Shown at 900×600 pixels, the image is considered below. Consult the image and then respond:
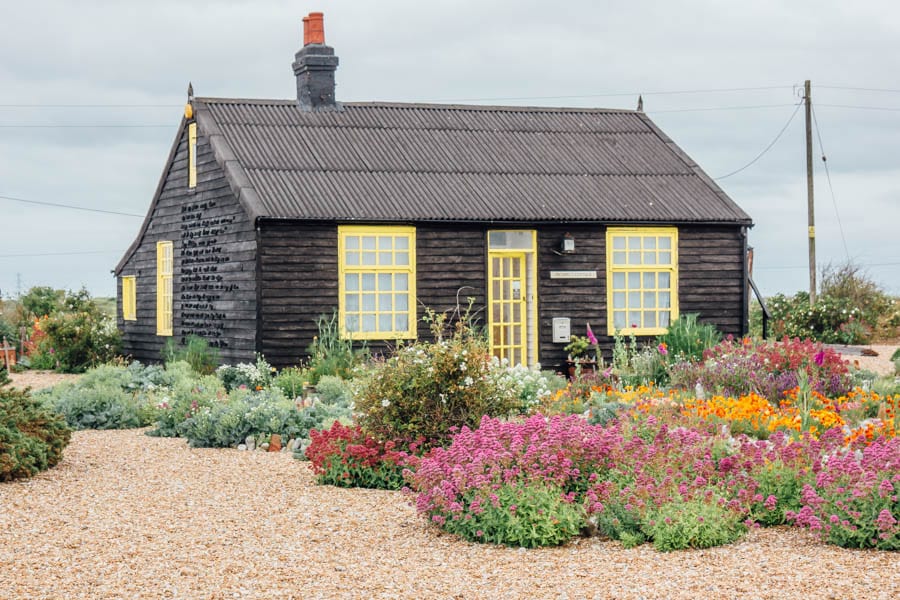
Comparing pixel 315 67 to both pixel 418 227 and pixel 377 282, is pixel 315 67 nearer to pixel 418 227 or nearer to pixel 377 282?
pixel 418 227

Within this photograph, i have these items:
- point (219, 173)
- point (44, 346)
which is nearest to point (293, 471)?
point (219, 173)

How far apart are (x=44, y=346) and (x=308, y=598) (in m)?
18.3

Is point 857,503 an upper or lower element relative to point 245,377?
lower

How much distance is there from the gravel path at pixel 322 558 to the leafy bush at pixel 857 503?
0.33 feet

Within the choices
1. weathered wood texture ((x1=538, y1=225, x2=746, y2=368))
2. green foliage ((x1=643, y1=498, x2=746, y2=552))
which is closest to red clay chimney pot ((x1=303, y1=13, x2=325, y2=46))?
weathered wood texture ((x1=538, y1=225, x2=746, y2=368))

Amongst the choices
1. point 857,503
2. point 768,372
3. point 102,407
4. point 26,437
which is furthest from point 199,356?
point 857,503

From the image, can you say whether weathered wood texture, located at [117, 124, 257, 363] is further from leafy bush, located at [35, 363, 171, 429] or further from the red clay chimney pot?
leafy bush, located at [35, 363, 171, 429]

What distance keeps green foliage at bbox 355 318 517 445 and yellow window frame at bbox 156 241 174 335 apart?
11.6 m

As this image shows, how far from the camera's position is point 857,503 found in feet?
20.8

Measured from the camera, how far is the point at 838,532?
6219 millimetres

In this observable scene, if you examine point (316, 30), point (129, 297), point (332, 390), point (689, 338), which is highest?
point (316, 30)

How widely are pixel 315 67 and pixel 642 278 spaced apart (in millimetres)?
6392

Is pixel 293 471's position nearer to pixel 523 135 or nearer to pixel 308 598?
pixel 308 598

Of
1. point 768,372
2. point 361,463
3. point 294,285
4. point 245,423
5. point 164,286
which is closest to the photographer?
point 361,463
